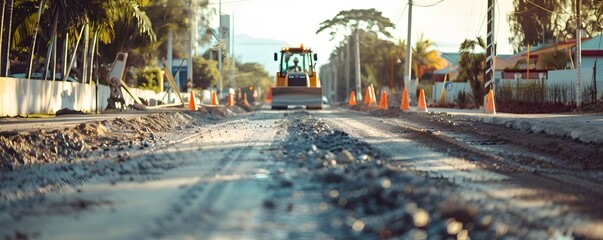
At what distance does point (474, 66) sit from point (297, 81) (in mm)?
8972

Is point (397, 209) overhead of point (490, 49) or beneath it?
beneath

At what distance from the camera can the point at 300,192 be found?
7910 millimetres

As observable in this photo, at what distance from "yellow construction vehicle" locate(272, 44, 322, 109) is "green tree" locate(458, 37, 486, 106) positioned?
7.71m

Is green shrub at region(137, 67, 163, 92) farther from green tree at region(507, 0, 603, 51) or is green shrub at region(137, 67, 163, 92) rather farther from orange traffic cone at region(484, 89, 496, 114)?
orange traffic cone at region(484, 89, 496, 114)

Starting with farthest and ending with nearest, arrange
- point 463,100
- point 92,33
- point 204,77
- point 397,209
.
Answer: point 204,77 → point 463,100 → point 92,33 → point 397,209

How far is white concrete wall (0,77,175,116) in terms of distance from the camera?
23.1 m

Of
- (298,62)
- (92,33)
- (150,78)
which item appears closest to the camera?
(92,33)

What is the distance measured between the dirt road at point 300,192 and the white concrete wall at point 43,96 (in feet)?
30.4

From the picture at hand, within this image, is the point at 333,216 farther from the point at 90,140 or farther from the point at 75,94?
the point at 75,94

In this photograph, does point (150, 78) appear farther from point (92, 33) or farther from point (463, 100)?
point (463, 100)

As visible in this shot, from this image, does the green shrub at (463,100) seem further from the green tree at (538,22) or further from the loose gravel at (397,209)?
the loose gravel at (397,209)

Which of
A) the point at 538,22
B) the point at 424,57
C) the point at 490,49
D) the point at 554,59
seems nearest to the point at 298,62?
the point at 490,49

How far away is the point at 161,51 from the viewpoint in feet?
225

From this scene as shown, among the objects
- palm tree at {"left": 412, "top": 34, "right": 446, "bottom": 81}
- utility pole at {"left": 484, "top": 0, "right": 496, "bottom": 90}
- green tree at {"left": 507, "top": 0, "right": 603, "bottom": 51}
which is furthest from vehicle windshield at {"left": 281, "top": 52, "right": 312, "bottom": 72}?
palm tree at {"left": 412, "top": 34, "right": 446, "bottom": 81}
